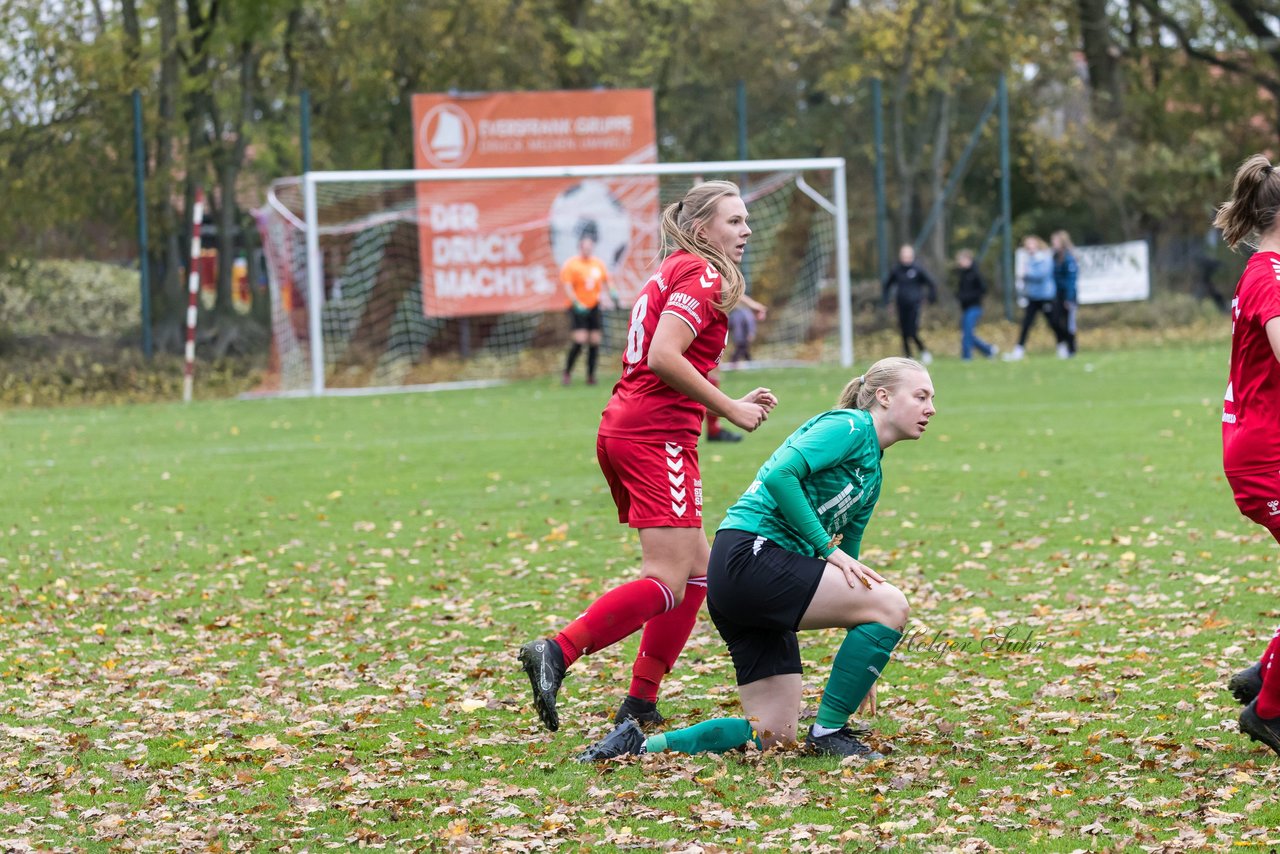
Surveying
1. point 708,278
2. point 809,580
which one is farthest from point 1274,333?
point 708,278

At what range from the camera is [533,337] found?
2603cm

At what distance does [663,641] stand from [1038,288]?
20.0 metres

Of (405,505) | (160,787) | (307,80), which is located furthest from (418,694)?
(307,80)

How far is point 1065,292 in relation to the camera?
2427 cm

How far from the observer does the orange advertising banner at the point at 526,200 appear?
2445cm

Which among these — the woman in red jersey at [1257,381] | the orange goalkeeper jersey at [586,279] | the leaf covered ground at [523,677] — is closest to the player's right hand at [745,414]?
the leaf covered ground at [523,677]

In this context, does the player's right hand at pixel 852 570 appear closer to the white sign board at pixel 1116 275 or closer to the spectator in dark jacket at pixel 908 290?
the spectator in dark jacket at pixel 908 290

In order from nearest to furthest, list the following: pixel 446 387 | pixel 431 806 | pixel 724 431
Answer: pixel 431 806, pixel 724 431, pixel 446 387

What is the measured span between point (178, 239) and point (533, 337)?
18.3ft

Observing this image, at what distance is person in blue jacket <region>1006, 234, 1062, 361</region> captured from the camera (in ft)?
80.1

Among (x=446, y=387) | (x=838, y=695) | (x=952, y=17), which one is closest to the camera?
(x=838, y=695)

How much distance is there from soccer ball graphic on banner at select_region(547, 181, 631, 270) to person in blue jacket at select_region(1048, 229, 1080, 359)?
6.46 m

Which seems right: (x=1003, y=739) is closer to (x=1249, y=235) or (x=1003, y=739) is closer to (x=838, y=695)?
(x=838, y=695)

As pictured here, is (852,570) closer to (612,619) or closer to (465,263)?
(612,619)
